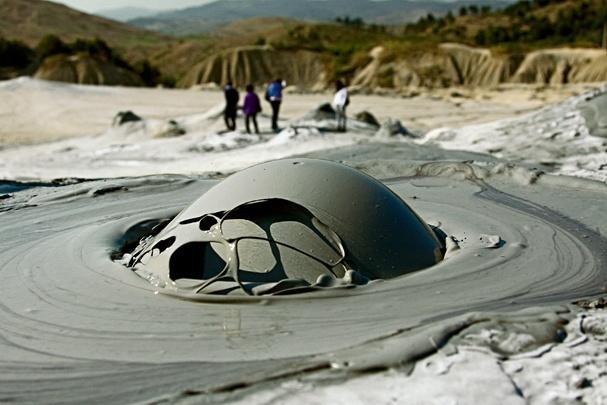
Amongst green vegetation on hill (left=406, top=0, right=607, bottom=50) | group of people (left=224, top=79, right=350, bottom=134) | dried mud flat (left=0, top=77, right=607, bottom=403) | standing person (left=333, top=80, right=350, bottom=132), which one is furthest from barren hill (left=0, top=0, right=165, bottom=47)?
dried mud flat (left=0, top=77, right=607, bottom=403)

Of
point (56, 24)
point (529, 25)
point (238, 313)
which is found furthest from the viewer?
point (56, 24)

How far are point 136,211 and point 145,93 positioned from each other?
19072 mm

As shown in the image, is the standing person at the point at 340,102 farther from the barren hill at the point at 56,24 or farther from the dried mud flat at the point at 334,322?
the barren hill at the point at 56,24

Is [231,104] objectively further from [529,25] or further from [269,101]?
[529,25]

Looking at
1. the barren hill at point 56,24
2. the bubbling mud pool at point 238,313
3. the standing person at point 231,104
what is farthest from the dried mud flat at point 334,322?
the barren hill at point 56,24

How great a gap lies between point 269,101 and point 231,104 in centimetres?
71

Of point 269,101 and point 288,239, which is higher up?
point 288,239

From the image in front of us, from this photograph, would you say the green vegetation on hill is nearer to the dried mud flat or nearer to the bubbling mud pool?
the dried mud flat

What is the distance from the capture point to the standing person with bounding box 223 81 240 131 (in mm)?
12703

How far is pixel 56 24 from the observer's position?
6325 centimetres

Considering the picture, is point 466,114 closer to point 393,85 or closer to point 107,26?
point 393,85

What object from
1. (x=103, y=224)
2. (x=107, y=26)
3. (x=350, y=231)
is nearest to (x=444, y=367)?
(x=350, y=231)

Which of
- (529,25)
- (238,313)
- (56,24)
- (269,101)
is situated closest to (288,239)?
(238,313)

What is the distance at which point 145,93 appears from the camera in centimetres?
2394
